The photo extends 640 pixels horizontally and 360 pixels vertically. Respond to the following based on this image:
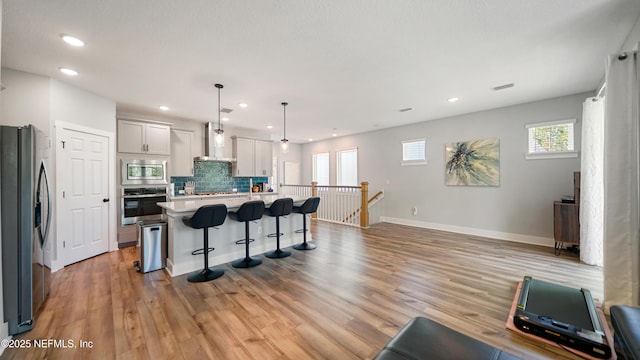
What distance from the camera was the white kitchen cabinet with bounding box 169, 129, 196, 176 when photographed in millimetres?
5641

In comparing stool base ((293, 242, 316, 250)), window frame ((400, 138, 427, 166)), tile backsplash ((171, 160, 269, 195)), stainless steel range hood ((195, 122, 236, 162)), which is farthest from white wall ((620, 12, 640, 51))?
tile backsplash ((171, 160, 269, 195))

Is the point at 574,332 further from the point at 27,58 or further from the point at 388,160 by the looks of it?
the point at 27,58

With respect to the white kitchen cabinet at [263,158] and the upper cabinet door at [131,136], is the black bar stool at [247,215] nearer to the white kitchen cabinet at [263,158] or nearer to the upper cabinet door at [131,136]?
the upper cabinet door at [131,136]

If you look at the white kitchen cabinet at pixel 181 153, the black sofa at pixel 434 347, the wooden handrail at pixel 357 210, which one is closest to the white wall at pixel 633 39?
the black sofa at pixel 434 347

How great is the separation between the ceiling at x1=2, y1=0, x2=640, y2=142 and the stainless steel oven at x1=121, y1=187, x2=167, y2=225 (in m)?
1.68

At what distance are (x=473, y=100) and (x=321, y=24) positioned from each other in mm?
3633

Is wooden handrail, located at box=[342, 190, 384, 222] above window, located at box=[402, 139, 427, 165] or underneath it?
underneath

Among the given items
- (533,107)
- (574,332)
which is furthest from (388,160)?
(574,332)

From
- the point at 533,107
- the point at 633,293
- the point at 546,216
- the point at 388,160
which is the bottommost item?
the point at 633,293

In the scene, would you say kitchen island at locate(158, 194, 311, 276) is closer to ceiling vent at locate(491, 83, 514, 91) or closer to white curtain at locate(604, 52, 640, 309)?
ceiling vent at locate(491, 83, 514, 91)

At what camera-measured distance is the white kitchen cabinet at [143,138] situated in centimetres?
475

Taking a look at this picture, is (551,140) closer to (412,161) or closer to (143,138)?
(412,161)

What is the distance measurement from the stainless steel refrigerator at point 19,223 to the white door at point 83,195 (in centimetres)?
181

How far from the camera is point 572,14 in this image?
2158 mm
